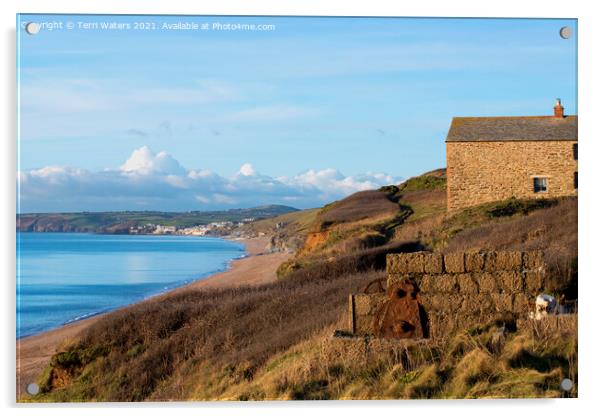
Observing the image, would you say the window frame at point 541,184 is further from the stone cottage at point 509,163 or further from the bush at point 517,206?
the bush at point 517,206

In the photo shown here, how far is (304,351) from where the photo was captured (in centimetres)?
942

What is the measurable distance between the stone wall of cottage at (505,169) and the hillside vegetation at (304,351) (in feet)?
28.9

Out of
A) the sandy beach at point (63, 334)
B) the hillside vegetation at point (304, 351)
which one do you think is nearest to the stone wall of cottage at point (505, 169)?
the sandy beach at point (63, 334)

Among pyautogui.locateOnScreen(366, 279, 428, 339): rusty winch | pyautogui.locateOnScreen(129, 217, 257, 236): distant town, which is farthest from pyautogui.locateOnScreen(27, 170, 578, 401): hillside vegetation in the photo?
pyautogui.locateOnScreen(129, 217, 257, 236): distant town

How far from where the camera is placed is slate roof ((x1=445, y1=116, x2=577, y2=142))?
26.3 metres

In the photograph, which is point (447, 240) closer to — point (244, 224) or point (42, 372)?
point (244, 224)

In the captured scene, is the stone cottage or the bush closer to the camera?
the bush

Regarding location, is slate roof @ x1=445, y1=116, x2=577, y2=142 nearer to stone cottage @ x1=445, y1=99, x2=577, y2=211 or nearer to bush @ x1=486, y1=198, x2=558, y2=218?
stone cottage @ x1=445, y1=99, x2=577, y2=211

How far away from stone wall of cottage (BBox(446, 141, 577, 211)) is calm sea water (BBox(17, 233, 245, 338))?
7.69 m

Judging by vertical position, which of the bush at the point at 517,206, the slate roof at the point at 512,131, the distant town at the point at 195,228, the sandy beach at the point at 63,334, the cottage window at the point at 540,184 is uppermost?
the slate roof at the point at 512,131

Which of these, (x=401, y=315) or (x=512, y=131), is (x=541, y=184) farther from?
(x=401, y=315)

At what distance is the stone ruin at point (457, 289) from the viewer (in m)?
8.81

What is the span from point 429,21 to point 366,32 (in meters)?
0.69
